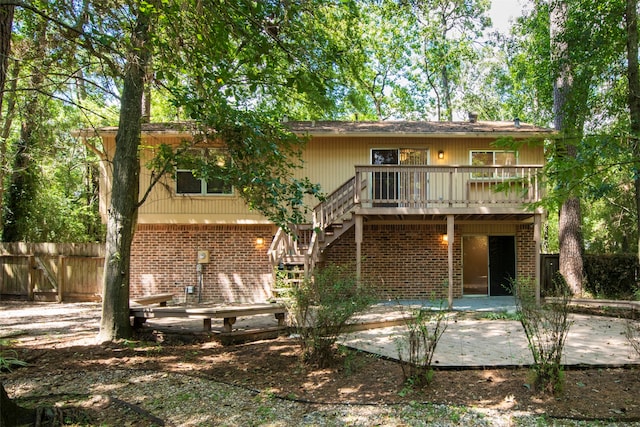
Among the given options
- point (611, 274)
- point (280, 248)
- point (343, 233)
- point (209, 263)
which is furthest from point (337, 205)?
point (611, 274)

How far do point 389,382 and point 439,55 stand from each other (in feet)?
83.8

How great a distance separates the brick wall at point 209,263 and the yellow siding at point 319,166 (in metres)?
Result: 0.45

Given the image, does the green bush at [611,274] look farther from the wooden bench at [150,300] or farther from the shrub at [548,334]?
the wooden bench at [150,300]

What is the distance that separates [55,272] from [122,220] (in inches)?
339

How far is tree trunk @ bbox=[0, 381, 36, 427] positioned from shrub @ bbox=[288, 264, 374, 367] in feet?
10.6

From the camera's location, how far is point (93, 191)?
986 inches

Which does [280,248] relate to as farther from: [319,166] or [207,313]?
[207,313]

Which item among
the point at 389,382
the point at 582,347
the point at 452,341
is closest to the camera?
the point at 389,382

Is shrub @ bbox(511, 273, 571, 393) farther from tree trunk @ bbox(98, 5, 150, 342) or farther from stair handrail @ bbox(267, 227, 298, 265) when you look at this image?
stair handrail @ bbox(267, 227, 298, 265)

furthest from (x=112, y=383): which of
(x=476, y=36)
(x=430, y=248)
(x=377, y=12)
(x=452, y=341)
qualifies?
(x=476, y=36)

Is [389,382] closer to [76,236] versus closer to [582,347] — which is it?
[582,347]

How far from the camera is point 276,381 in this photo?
18.5ft

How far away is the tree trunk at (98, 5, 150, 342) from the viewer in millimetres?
7586

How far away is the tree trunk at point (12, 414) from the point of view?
13.2ft
